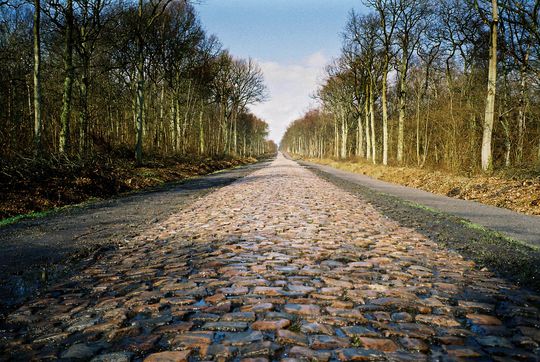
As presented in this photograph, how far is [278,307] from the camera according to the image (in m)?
3.33

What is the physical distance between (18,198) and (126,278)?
301 inches

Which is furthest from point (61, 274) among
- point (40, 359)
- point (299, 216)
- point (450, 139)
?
point (450, 139)

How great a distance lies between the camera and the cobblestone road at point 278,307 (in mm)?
2590

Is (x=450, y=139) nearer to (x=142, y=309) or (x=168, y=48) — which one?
(x=168, y=48)

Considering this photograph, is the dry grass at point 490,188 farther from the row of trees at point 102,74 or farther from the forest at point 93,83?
the row of trees at point 102,74

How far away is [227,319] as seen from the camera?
10.1 feet

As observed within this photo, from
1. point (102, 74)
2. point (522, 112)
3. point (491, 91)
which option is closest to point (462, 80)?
point (522, 112)

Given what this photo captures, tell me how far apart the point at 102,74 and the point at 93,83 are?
10.2ft

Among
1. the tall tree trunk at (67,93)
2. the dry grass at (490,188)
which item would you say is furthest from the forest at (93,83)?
the dry grass at (490,188)

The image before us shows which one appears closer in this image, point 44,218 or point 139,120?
point 44,218

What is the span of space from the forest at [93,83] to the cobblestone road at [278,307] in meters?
7.22

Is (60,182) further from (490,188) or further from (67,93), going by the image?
(490,188)

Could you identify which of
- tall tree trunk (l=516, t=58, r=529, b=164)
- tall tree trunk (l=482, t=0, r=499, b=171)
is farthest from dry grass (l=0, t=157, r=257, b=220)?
tall tree trunk (l=516, t=58, r=529, b=164)

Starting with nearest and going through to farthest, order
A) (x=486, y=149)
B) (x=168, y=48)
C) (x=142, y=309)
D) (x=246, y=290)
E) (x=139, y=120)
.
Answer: (x=142, y=309), (x=246, y=290), (x=486, y=149), (x=139, y=120), (x=168, y=48)
